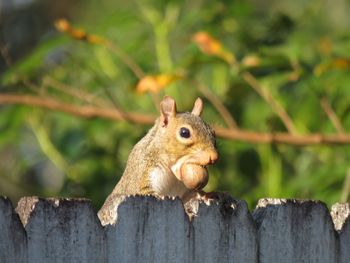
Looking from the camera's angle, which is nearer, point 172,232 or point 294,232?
point 172,232

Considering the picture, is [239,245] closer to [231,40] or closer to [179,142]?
[179,142]

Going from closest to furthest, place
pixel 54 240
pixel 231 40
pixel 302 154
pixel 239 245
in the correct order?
pixel 54 240
pixel 239 245
pixel 302 154
pixel 231 40

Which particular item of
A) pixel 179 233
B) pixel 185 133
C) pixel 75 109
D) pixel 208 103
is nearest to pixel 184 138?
pixel 185 133

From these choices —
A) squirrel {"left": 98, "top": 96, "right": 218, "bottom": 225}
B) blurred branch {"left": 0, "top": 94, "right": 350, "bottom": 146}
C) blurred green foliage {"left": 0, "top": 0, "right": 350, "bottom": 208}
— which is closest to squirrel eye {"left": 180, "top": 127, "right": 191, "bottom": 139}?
squirrel {"left": 98, "top": 96, "right": 218, "bottom": 225}

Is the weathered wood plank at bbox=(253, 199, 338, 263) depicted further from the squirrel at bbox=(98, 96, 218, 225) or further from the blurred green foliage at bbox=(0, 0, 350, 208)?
the blurred green foliage at bbox=(0, 0, 350, 208)

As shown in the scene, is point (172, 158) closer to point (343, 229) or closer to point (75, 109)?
point (343, 229)

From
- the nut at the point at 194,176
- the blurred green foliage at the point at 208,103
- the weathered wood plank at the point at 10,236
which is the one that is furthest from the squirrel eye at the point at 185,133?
the blurred green foliage at the point at 208,103

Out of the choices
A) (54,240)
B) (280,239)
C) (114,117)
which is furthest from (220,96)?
(54,240)
